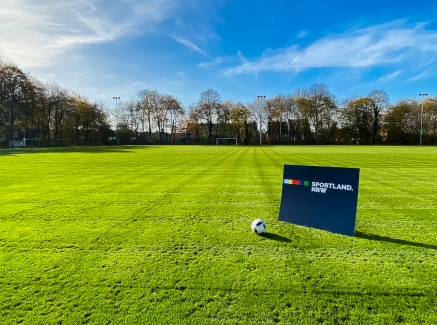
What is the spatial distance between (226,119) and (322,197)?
6338 cm

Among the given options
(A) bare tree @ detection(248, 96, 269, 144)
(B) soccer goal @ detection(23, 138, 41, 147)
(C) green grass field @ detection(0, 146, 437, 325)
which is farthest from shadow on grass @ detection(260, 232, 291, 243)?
(A) bare tree @ detection(248, 96, 269, 144)

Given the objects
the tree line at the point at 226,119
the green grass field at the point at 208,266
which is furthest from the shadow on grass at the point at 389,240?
the tree line at the point at 226,119

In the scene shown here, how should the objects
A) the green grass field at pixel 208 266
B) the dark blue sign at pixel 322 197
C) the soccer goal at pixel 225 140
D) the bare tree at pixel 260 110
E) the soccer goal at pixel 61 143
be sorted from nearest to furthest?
the green grass field at pixel 208 266 → the dark blue sign at pixel 322 197 → the soccer goal at pixel 61 143 → the bare tree at pixel 260 110 → the soccer goal at pixel 225 140

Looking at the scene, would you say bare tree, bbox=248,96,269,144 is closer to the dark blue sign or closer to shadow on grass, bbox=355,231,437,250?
the dark blue sign

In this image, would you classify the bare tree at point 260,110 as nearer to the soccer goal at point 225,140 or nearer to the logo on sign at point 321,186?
the soccer goal at point 225,140

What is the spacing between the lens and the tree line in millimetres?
53588

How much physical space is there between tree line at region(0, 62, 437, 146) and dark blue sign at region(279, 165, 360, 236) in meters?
57.1

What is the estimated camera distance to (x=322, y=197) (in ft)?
13.6

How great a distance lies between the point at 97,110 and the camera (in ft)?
198

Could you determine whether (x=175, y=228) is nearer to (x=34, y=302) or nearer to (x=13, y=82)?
(x=34, y=302)

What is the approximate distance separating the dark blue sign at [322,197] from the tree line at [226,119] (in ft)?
187

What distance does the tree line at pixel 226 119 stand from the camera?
53.6m

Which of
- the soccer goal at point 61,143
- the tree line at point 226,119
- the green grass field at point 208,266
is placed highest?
the tree line at point 226,119

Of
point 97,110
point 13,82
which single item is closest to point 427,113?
point 97,110
